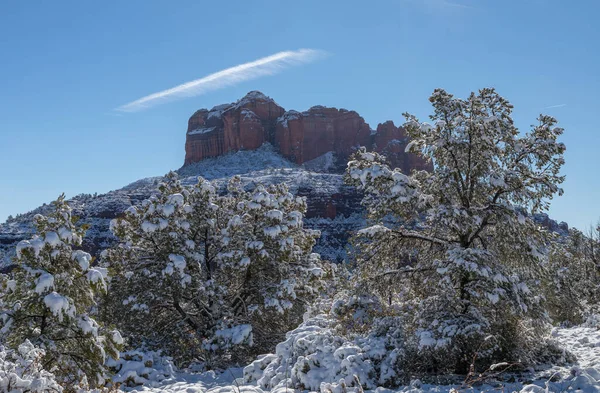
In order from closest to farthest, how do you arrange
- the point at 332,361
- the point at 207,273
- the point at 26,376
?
the point at 26,376 < the point at 332,361 < the point at 207,273

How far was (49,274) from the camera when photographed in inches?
323

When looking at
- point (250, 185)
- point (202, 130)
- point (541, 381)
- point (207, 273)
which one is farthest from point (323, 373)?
point (202, 130)

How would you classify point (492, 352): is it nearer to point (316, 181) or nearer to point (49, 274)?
point (49, 274)

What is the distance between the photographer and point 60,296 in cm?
804

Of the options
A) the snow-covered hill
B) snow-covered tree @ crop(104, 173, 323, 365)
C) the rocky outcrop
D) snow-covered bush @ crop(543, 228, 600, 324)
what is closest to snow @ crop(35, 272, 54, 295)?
snow-covered tree @ crop(104, 173, 323, 365)

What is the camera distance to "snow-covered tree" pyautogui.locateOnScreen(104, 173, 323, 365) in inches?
551

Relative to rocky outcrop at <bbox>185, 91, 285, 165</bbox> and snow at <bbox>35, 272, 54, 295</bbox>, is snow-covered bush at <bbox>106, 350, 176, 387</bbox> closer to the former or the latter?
snow at <bbox>35, 272, 54, 295</bbox>

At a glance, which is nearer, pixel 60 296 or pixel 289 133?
pixel 60 296

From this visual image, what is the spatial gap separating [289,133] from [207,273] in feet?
482

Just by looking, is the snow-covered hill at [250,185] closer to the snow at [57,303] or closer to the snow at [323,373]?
the snow at [323,373]

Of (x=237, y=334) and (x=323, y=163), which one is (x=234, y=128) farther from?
(x=237, y=334)

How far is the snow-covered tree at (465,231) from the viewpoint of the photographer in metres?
8.73

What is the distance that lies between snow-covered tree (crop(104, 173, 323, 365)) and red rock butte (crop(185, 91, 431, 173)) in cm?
13826

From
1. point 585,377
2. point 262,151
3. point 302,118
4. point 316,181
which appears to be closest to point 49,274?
point 585,377
